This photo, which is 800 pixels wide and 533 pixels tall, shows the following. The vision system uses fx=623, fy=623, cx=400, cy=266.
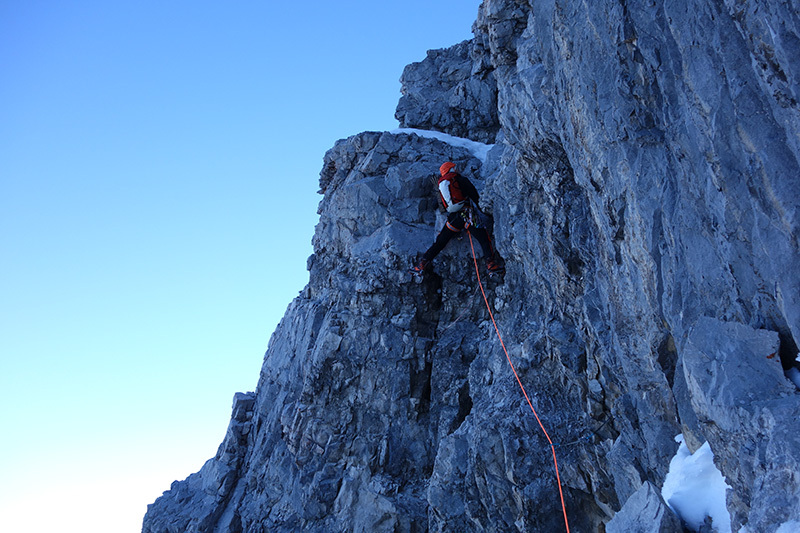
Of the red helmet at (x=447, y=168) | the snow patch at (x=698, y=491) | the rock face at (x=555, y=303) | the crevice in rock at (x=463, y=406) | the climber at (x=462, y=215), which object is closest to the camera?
the rock face at (x=555, y=303)

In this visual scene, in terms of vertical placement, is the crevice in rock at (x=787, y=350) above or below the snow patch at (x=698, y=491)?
above

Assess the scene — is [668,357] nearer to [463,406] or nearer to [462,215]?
[463,406]

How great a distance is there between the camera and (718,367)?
617cm

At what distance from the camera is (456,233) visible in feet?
47.9

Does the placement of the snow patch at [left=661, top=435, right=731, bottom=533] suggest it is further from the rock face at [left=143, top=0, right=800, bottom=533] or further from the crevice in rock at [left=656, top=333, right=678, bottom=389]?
the crevice in rock at [left=656, top=333, right=678, bottom=389]

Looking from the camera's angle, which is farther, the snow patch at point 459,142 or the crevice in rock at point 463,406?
the snow patch at point 459,142

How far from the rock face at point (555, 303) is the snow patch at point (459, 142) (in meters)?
0.12

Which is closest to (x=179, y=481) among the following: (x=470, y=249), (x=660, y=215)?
(x=470, y=249)

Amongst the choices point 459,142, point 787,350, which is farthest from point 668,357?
point 459,142

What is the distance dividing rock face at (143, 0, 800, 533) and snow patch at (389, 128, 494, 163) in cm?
12

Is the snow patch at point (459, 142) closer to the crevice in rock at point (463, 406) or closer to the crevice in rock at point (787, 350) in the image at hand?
the crevice in rock at point (463, 406)

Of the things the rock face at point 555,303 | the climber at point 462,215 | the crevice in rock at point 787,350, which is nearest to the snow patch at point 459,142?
the rock face at point 555,303

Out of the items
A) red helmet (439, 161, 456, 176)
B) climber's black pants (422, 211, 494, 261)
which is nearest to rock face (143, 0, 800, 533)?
climber's black pants (422, 211, 494, 261)

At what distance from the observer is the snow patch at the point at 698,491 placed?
618 centimetres
